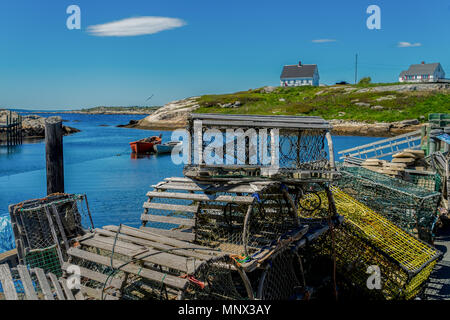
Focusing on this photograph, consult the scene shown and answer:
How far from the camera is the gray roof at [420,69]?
90.1 meters

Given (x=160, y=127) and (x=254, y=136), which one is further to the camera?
(x=160, y=127)

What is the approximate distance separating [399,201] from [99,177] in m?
20.0

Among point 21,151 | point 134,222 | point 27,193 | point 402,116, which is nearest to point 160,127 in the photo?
point 21,151

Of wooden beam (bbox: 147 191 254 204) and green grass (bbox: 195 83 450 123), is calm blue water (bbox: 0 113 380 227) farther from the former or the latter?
green grass (bbox: 195 83 450 123)

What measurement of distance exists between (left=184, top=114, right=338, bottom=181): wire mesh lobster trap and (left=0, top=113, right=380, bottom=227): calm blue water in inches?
339

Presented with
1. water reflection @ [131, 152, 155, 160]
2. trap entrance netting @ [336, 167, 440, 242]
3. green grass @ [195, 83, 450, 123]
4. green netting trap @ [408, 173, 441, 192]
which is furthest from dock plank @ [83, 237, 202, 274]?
green grass @ [195, 83, 450, 123]

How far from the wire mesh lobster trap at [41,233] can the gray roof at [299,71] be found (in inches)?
3590

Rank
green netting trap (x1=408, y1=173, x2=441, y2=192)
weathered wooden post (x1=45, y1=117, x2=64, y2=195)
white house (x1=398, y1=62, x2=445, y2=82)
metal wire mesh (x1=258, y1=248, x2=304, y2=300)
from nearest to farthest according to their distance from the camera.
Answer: metal wire mesh (x1=258, y1=248, x2=304, y2=300) → weathered wooden post (x1=45, y1=117, x2=64, y2=195) → green netting trap (x1=408, y1=173, x2=441, y2=192) → white house (x1=398, y1=62, x2=445, y2=82)

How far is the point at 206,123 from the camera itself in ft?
20.0

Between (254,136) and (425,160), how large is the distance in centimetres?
907

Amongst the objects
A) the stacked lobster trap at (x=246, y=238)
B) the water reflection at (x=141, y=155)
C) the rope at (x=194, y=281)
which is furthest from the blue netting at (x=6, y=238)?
the water reflection at (x=141, y=155)

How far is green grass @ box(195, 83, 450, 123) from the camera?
5199 cm

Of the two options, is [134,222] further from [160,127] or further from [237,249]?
[160,127]
